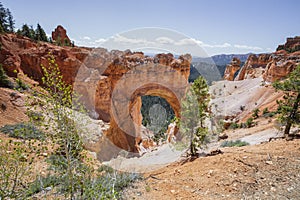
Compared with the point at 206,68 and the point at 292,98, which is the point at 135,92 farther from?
the point at 206,68

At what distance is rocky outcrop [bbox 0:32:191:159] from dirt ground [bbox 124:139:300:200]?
12053 mm

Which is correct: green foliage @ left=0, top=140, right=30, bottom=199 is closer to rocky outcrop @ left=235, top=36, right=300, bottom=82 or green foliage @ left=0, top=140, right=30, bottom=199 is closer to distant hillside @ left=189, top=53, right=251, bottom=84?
distant hillside @ left=189, top=53, right=251, bottom=84

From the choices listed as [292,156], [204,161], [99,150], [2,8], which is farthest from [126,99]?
[2,8]

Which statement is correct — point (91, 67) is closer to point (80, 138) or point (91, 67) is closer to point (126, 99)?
point (126, 99)

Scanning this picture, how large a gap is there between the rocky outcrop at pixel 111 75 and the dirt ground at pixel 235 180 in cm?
1205

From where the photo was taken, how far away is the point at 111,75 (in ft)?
70.1

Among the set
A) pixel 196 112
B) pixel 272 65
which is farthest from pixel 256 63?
pixel 196 112

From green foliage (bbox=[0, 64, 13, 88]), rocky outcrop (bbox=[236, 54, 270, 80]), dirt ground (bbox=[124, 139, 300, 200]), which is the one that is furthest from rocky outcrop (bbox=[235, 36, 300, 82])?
green foliage (bbox=[0, 64, 13, 88])

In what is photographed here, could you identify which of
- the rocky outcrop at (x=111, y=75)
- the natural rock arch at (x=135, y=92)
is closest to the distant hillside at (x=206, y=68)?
the rocky outcrop at (x=111, y=75)

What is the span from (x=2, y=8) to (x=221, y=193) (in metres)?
44.2

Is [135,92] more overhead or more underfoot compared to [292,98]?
more underfoot

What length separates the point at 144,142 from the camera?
82.4 feet

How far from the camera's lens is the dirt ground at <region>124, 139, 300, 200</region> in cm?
463

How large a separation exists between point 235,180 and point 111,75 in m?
18.9
